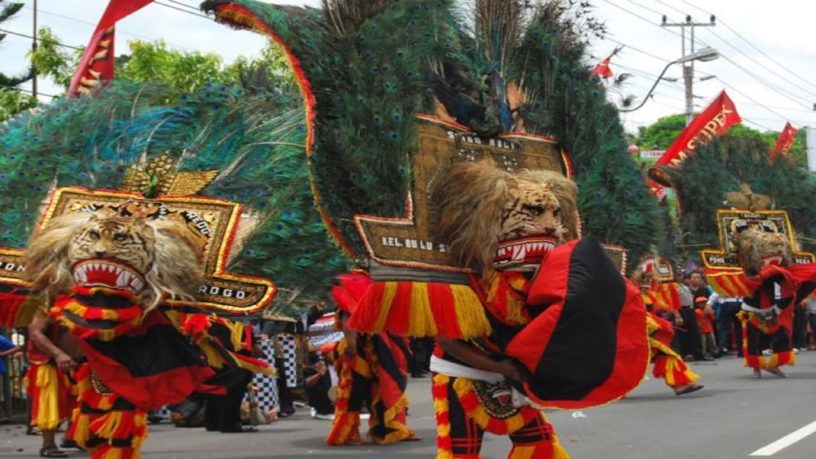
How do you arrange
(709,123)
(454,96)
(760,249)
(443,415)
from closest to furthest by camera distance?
(443,415), (454,96), (760,249), (709,123)

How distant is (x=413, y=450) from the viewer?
36.4 ft

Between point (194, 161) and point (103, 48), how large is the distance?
8927 mm

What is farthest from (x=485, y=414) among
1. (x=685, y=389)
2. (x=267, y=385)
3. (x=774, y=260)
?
(x=774, y=260)

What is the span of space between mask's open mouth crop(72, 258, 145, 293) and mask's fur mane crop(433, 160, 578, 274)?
2.25 meters

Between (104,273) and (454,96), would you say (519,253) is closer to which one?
(454,96)

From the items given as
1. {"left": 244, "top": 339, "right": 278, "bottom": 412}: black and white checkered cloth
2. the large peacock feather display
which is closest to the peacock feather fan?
the large peacock feather display

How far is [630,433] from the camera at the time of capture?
11.6 metres

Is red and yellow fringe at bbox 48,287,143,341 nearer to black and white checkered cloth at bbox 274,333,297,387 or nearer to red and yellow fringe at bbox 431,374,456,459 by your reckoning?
red and yellow fringe at bbox 431,374,456,459

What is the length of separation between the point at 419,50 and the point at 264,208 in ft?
10.4

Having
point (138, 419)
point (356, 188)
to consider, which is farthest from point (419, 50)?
point (138, 419)

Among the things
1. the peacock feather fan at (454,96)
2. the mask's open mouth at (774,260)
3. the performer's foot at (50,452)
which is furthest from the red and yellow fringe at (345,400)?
the mask's open mouth at (774,260)

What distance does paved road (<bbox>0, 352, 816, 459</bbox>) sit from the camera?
10.5 metres

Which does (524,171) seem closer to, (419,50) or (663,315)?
(419,50)

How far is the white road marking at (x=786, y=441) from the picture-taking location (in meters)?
10.0
